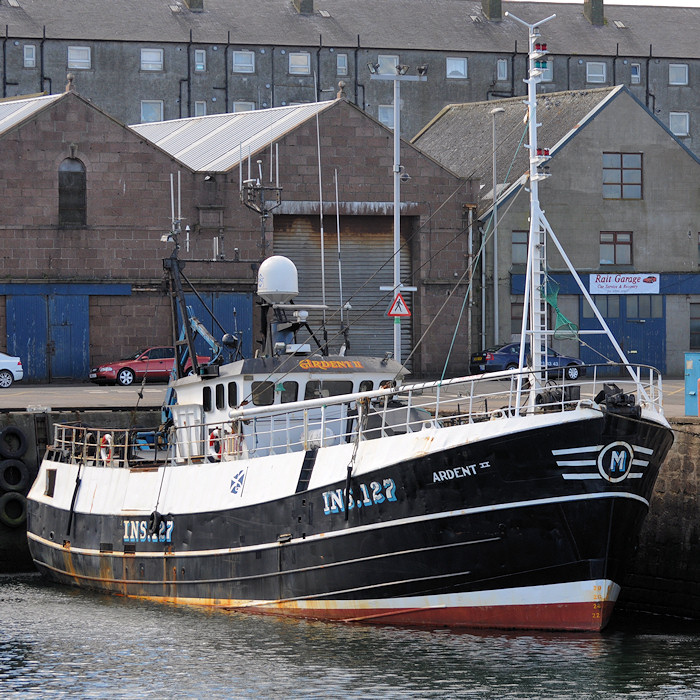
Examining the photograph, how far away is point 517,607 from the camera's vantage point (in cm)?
1870

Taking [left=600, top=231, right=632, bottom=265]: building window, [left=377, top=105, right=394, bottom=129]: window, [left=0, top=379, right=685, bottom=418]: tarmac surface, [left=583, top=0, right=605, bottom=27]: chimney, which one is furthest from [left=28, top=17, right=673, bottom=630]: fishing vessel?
[left=583, top=0, right=605, bottom=27]: chimney

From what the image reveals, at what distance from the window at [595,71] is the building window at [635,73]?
1.63 m

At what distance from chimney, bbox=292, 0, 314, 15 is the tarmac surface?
37.3 metres

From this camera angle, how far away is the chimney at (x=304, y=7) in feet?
246

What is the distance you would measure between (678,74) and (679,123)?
2.68m

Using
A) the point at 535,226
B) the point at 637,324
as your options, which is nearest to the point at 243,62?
the point at 637,324

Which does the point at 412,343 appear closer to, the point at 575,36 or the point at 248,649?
the point at 248,649

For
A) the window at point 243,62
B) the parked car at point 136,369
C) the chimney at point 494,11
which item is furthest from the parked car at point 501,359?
the chimney at point 494,11

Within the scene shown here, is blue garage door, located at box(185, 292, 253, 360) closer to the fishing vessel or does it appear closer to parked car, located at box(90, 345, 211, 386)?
parked car, located at box(90, 345, 211, 386)

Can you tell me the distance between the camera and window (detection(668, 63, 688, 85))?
77.4 metres

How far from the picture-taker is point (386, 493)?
1889 cm

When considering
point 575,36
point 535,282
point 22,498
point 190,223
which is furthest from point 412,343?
point 575,36

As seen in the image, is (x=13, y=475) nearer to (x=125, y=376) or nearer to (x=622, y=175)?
(x=125, y=376)

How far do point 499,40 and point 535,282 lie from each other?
58.3 metres
